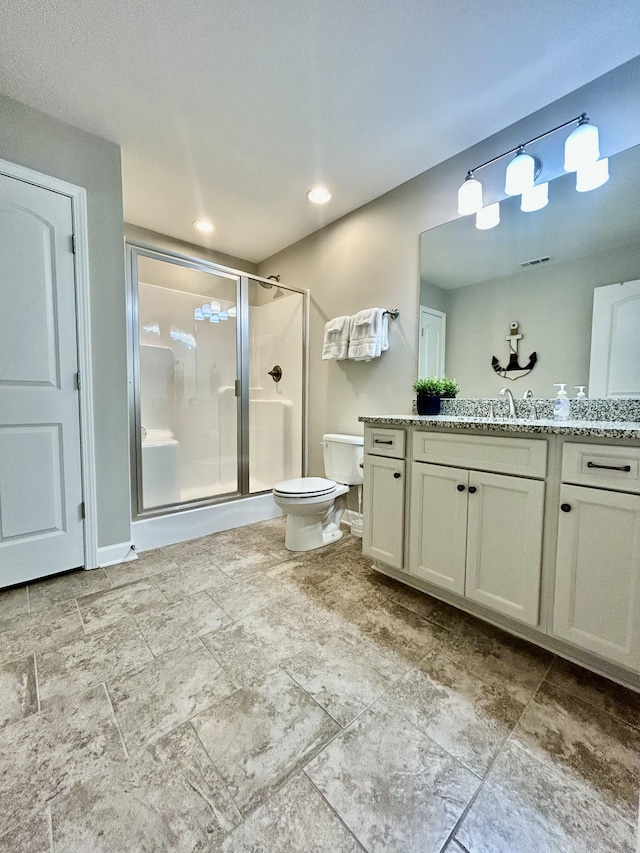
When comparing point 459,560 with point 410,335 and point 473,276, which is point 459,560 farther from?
point 473,276

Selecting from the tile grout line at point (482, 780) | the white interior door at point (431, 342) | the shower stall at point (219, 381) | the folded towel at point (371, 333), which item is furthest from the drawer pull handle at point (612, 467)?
the shower stall at point (219, 381)

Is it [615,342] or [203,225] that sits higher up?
[203,225]

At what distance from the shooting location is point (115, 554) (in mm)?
1990

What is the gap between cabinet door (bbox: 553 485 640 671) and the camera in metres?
1.03

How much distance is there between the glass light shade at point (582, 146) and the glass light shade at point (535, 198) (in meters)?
Answer: 0.14

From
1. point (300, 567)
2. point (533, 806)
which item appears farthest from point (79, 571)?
point (533, 806)

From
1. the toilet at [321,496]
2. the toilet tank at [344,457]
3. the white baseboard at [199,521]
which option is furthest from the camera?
the toilet tank at [344,457]

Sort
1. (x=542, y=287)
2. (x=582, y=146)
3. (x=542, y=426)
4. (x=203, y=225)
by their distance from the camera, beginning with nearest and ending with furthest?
(x=542, y=426)
(x=582, y=146)
(x=542, y=287)
(x=203, y=225)

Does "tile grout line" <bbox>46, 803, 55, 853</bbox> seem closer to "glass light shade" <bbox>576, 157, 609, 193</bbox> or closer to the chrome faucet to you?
the chrome faucet

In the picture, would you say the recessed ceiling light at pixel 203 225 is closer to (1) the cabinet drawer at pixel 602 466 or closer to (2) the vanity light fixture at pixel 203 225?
(2) the vanity light fixture at pixel 203 225

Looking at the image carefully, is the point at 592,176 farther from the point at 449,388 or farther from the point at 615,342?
the point at 449,388

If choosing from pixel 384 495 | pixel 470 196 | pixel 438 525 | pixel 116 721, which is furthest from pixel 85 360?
pixel 470 196

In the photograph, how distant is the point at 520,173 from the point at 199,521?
267 centimetres

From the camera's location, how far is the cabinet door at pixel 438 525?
143cm
